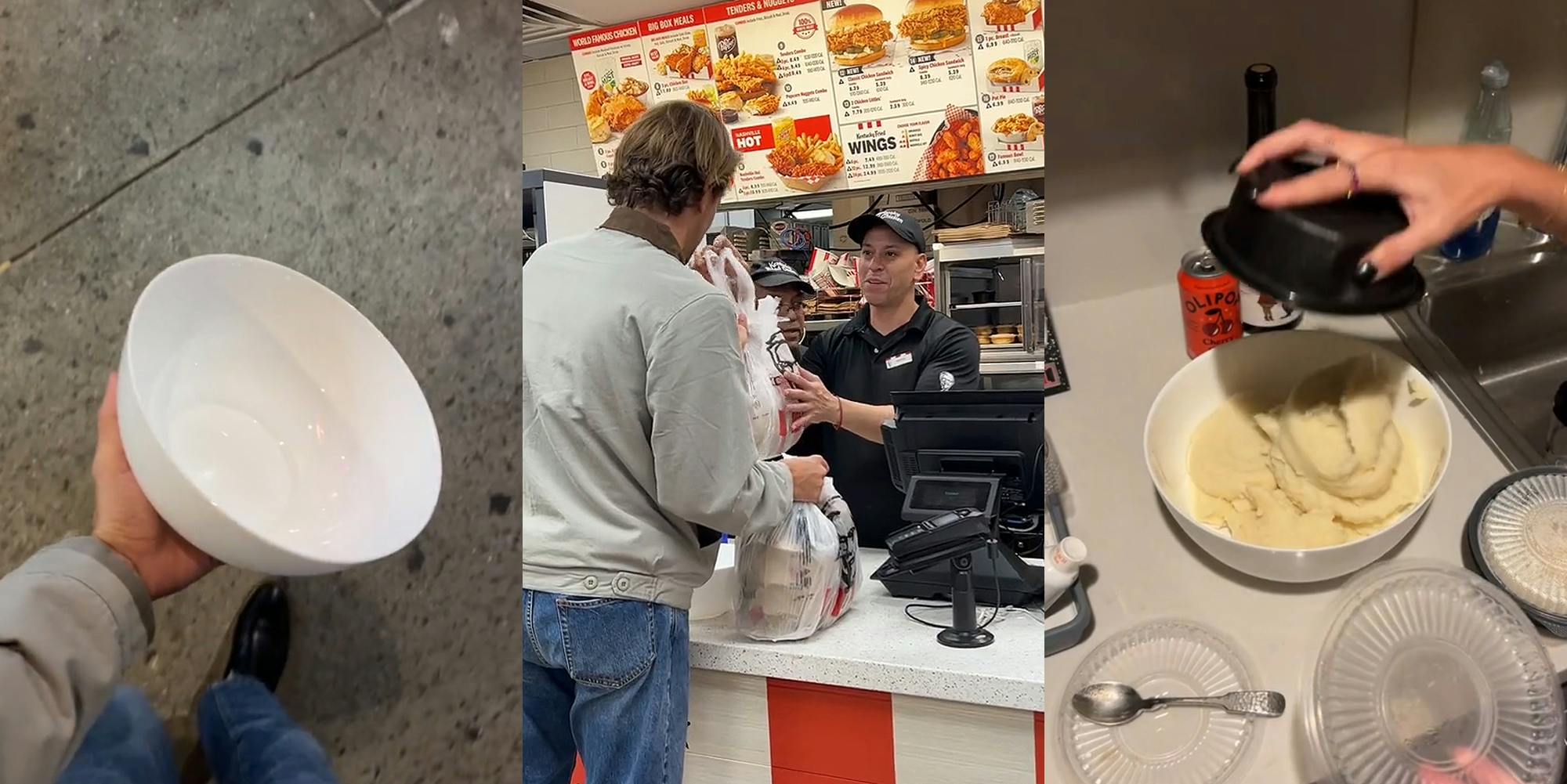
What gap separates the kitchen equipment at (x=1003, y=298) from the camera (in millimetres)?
803

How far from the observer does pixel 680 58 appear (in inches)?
34.7

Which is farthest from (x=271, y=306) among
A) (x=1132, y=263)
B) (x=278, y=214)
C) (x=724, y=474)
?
(x=1132, y=263)

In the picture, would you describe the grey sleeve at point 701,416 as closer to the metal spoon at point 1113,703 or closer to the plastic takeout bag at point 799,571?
the plastic takeout bag at point 799,571

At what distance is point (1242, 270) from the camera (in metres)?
0.66

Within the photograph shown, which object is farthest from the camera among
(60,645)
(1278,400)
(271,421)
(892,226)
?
(892,226)

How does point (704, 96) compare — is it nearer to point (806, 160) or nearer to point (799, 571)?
point (806, 160)

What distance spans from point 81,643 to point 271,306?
0.78 ft

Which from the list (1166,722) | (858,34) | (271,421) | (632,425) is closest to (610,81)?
(858,34)

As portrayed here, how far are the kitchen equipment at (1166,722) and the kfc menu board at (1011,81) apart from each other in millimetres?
431

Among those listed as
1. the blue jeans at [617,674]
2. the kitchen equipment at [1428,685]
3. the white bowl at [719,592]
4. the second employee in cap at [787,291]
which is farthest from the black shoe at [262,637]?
the kitchen equipment at [1428,685]

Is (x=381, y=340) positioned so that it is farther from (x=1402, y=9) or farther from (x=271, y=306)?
(x=1402, y=9)

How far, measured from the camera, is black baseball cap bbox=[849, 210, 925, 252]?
0.82 metres

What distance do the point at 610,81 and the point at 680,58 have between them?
72 mm

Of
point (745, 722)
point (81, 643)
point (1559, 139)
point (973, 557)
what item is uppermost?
point (1559, 139)
